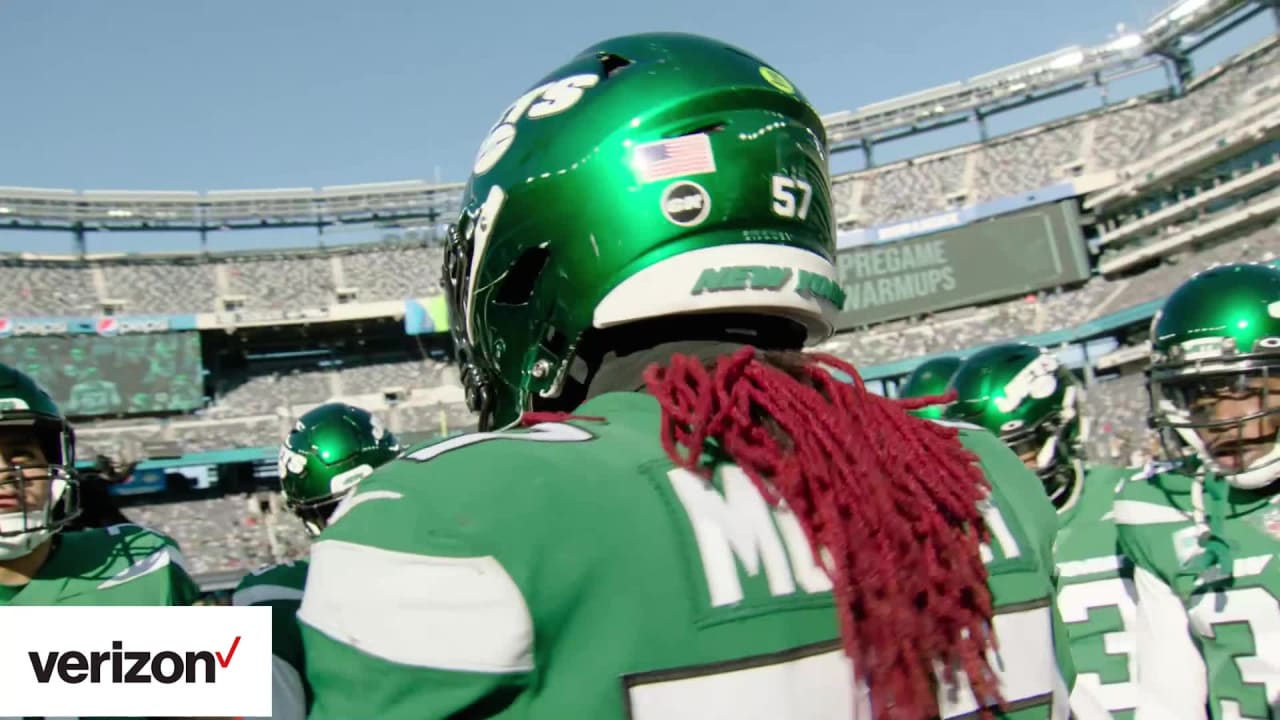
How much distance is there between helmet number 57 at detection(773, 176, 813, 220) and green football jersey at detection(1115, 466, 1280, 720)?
7.44 feet

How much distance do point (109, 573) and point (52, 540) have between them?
0.23 meters

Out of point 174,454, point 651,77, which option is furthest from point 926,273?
point 651,77

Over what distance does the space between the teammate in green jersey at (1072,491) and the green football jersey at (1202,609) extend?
245mm

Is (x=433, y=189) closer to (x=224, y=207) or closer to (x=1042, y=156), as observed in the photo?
(x=224, y=207)

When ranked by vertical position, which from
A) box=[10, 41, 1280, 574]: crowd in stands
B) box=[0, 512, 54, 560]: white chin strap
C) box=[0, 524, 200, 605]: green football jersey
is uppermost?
box=[10, 41, 1280, 574]: crowd in stands

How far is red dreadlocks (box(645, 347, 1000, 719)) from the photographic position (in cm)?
105

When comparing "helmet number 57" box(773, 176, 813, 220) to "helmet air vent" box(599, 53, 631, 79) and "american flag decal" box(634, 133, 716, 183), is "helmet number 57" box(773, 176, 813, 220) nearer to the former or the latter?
"american flag decal" box(634, 133, 716, 183)

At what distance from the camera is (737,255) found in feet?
4.23

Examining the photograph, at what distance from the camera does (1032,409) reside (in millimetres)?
4398

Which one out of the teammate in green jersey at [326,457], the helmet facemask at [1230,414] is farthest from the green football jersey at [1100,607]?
the teammate in green jersey at [326,457]

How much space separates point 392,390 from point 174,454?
678cm

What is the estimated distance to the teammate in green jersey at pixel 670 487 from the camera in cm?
88

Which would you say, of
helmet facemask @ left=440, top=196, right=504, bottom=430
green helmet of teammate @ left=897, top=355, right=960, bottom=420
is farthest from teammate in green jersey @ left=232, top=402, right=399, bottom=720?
green helmet of teammate @ left=897, top=355, right=960, bottom=420

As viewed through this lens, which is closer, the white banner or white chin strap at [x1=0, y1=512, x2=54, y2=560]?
the white banner
